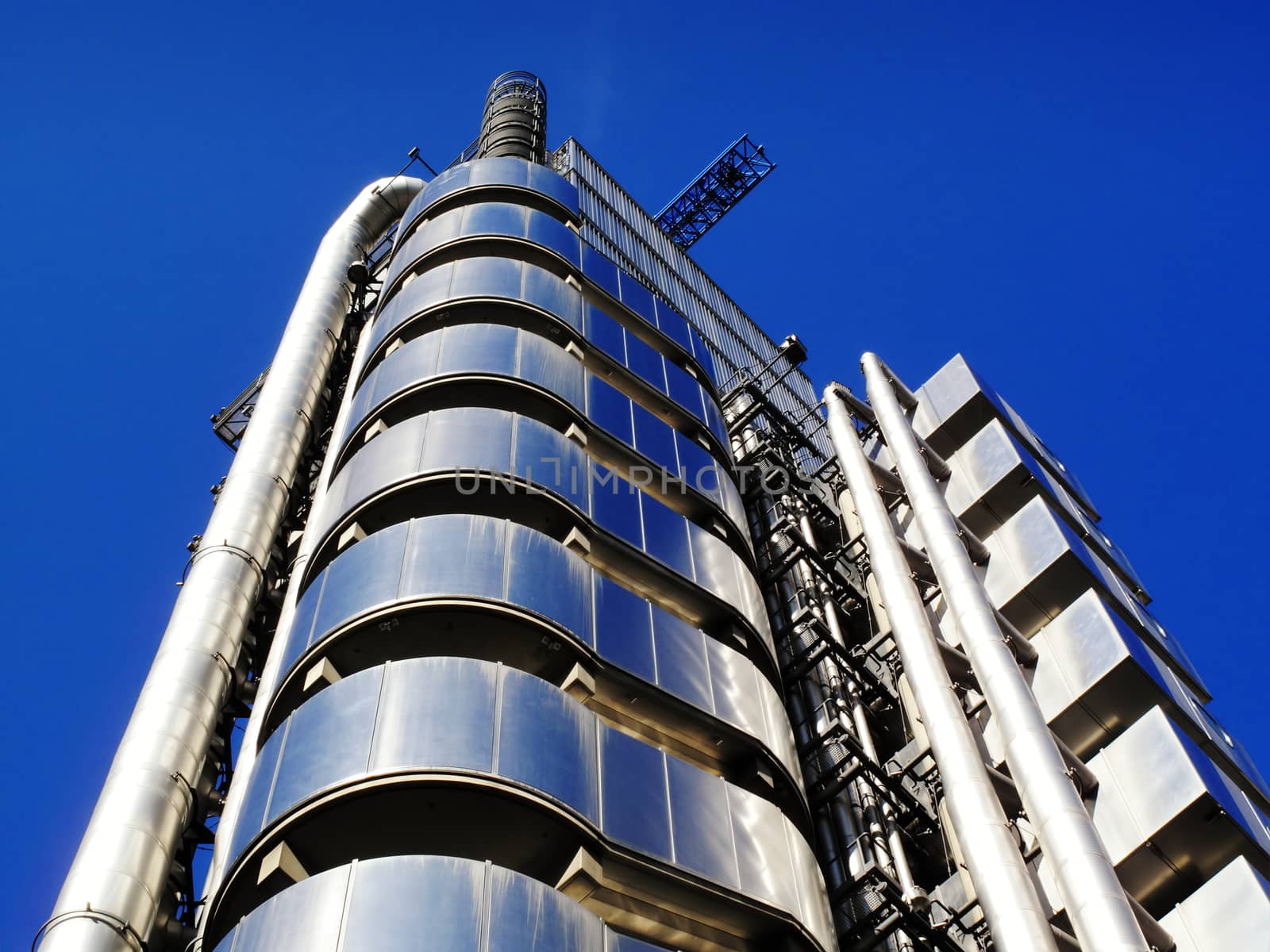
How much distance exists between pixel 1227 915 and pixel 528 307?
66.8ft

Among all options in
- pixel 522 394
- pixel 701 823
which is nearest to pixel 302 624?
pixel 522 394

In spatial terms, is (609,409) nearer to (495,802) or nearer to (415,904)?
(495,802)

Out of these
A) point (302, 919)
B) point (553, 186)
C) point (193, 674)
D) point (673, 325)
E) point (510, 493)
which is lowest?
point (302, 919)

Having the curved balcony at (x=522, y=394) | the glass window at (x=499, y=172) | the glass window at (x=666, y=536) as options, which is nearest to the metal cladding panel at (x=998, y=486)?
the curved balcony at (x=522, y=394)

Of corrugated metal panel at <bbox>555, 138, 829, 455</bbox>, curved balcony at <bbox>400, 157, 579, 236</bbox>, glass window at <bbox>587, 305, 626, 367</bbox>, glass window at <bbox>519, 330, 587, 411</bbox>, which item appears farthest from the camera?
corrugated metal panel at <bbox>555, 138, 829, 455</bbox>

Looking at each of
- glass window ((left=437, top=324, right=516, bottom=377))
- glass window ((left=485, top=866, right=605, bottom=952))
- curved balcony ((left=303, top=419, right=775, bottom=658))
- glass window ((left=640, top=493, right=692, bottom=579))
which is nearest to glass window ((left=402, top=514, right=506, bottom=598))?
curved balcony ((left=303, top=419, right=775, bottom=658))

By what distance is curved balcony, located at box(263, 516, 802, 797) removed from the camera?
70.8 ft

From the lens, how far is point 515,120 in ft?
157

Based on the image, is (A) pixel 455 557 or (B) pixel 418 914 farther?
(A) pixel 455 557

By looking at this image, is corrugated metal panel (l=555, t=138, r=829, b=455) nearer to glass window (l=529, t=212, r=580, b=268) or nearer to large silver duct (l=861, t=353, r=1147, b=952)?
glass window (l=529, t=212, r=580, b=268)

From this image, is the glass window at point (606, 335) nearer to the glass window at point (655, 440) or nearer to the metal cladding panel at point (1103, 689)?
the glass window at point (655, 440)

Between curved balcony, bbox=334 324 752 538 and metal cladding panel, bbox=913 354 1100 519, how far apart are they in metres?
6.55

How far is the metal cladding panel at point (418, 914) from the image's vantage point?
1548cm

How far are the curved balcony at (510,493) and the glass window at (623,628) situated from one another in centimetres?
186
